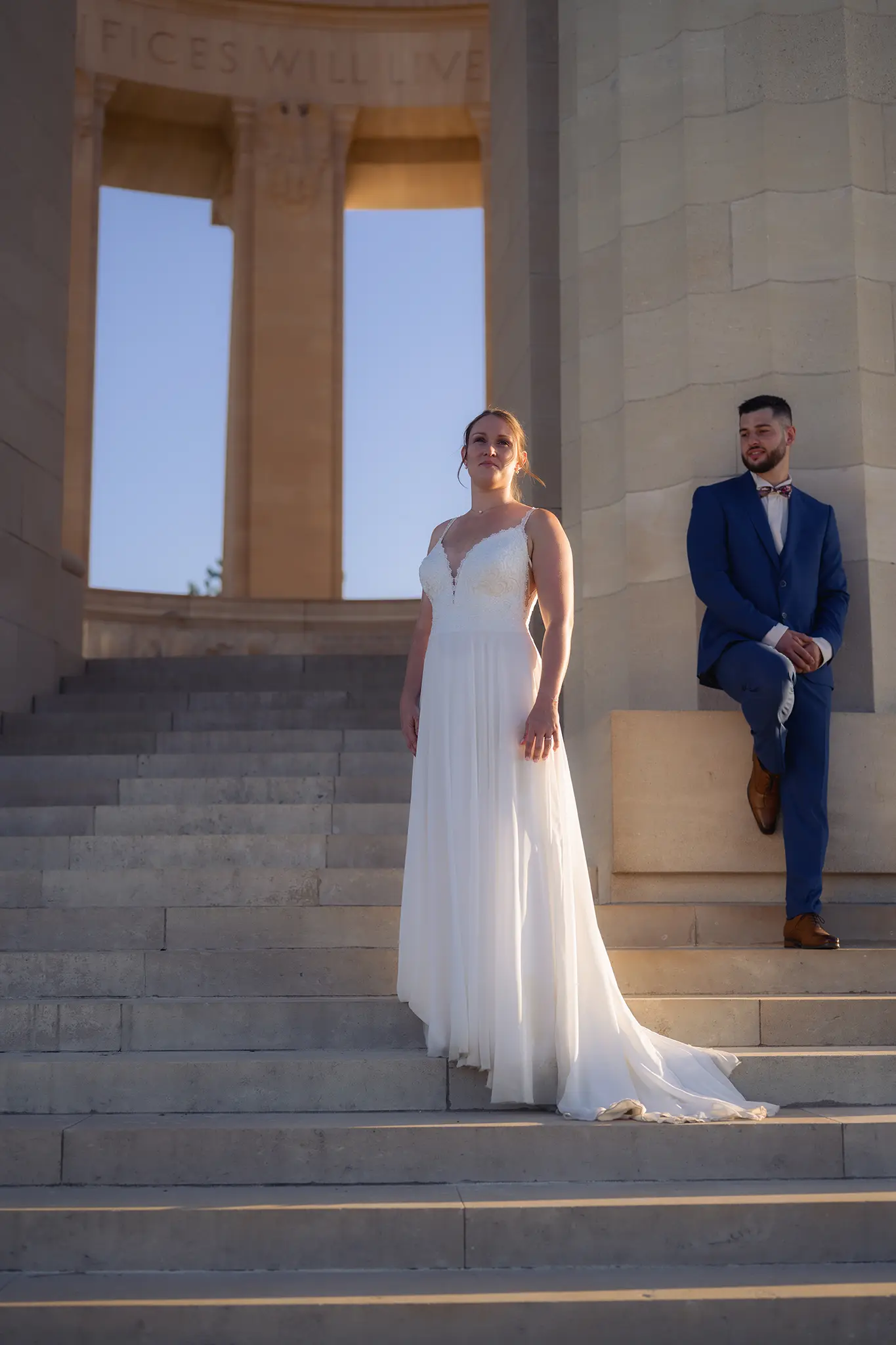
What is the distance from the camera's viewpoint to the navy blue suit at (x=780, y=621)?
22.1ft

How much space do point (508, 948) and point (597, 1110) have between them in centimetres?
65

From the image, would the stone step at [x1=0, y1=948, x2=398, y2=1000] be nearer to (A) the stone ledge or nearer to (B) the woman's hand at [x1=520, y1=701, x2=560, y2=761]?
(B) the woman's hand at [x1=520, y1=701, x2=560, y2=761]

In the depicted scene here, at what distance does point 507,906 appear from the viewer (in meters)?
5.41

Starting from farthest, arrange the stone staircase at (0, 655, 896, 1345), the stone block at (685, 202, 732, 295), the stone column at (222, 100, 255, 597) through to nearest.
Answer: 1. the stone column at (222, 100, 255, 597)
2. the stone block at (685, 202, 732, 295)
3. the stone staircase at (0, 655, 896, 1345)

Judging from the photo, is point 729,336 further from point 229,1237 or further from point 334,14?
point 334,14

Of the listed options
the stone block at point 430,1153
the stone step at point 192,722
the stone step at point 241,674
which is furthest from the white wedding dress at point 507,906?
the stone step at point 241,674

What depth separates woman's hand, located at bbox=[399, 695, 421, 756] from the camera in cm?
600

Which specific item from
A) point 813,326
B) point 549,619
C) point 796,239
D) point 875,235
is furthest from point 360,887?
point 875,235

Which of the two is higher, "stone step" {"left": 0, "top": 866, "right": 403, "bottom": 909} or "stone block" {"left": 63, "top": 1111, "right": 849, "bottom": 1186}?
"stone step" {"left": 0, "top": 866, "right": 403, "bottom": 909}

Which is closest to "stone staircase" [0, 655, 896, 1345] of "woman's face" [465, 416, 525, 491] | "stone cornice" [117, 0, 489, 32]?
"woman's face" [465, 416, 525, 491]

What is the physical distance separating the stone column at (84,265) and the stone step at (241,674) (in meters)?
7.24

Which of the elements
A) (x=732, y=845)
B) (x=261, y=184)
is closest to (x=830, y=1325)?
(x=732, y=845)

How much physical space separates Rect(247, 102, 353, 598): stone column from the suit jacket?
12.9 m

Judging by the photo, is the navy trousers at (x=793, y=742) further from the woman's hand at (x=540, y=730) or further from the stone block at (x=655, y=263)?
the stone block at (x=655, y=263)
